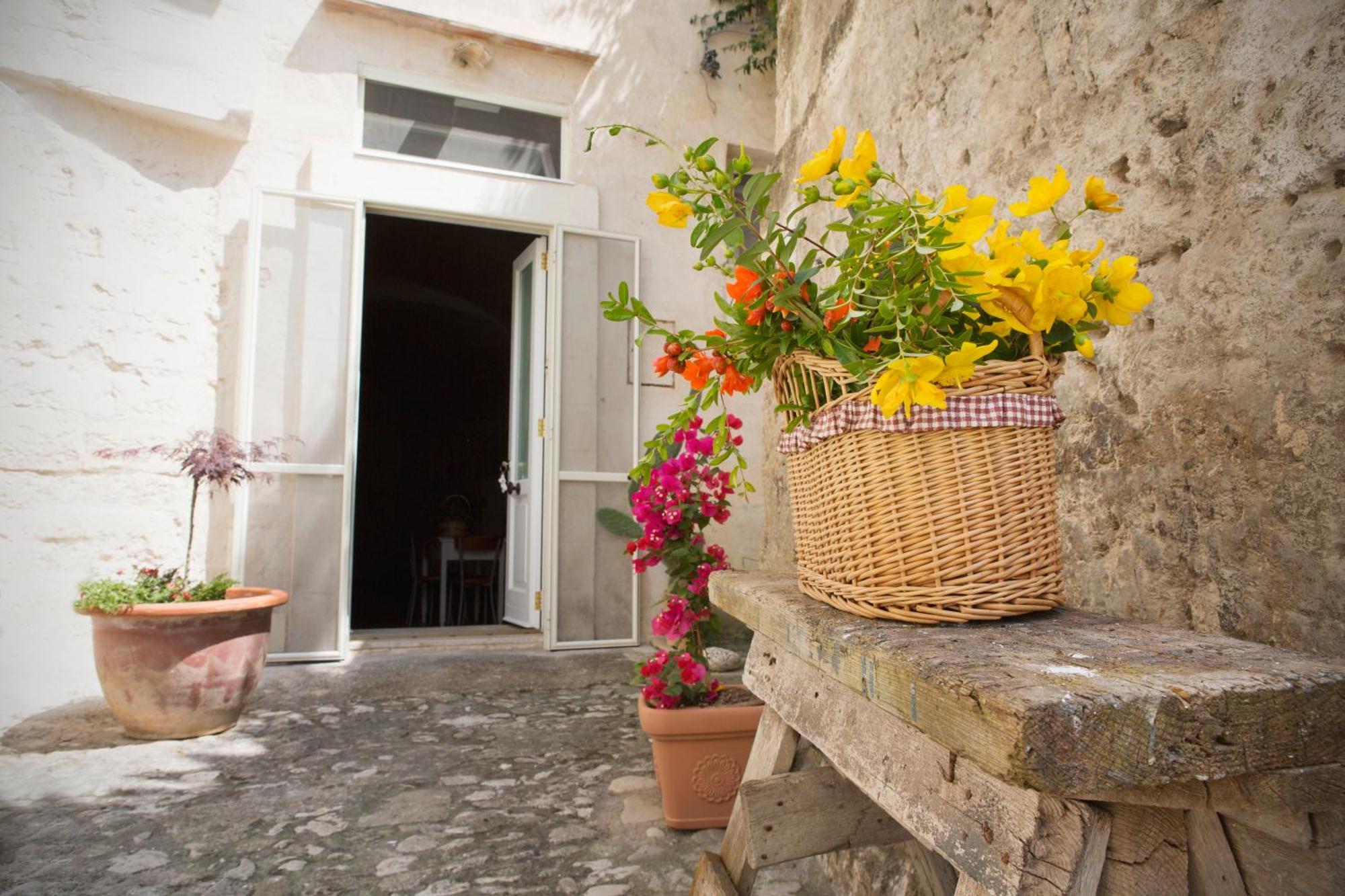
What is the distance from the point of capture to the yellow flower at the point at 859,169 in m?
0.91

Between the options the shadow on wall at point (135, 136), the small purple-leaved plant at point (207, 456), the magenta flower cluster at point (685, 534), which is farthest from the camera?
the shadow on wall at point (135, 136)

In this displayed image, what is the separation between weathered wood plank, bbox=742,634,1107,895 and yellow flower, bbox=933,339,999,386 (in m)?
0.38

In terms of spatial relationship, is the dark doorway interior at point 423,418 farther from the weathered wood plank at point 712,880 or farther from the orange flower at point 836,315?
the orange flower at point 836,315

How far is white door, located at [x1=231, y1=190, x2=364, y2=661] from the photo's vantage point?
391 cm

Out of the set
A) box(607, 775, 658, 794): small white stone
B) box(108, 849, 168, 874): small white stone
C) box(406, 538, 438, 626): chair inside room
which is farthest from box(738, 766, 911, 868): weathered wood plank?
box(406, 538, 438, 626): chair inside room

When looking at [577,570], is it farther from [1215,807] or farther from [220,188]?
[1215,807]

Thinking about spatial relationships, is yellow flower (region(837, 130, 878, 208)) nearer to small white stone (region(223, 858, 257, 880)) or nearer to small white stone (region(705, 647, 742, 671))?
small white stone (region(223, 858, 257, 880))

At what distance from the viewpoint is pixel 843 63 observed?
2447 millimetres

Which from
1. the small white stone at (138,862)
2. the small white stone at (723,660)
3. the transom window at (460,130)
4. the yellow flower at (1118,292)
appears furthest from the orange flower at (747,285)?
the transom window at (460,130)

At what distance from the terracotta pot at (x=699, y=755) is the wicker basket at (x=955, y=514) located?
1267 millimetres

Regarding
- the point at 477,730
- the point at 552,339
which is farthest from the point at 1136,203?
the point at 552,339

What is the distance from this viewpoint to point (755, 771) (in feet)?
4.02

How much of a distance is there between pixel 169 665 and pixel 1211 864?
309 centimetres

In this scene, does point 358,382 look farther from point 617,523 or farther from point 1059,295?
point 1059,295
